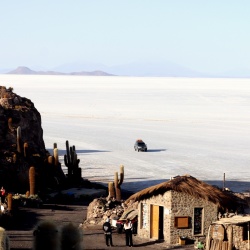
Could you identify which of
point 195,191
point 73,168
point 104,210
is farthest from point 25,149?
point 195,191

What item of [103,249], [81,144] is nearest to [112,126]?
[81,144]

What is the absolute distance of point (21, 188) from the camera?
134ft

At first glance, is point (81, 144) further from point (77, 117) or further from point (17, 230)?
point (17, 230)

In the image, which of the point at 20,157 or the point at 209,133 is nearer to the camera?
the point at 20,157

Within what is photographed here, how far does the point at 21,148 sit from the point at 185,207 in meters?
17.6

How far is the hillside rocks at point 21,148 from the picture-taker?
41125mm

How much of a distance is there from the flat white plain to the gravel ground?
9054mm

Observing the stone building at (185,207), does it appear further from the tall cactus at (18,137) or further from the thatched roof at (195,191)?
the tall cactus at (18,137)

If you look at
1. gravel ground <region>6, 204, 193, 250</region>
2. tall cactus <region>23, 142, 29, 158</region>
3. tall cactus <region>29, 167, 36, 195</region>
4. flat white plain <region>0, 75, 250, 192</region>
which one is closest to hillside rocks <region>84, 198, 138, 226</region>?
gravel ground <region>6, 204, 193, 250</region>

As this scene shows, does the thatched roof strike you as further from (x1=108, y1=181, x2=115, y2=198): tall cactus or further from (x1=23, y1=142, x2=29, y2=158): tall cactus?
(x1=23, y1=142, x2=29, y2=158): tall cactus

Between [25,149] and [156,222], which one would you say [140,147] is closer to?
[25,149]

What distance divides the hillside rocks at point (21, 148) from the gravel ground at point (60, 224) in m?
4.55

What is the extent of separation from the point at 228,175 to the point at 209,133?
32.6 meters

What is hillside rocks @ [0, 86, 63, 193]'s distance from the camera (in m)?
41.1
